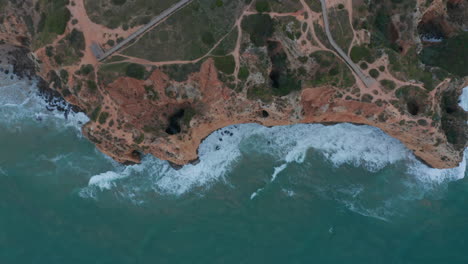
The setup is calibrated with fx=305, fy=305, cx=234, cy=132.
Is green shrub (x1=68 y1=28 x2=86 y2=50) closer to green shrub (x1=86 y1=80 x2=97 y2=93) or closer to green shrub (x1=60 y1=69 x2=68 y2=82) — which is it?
green shrub (x1=60 y1=69 x2=68 y2=82)

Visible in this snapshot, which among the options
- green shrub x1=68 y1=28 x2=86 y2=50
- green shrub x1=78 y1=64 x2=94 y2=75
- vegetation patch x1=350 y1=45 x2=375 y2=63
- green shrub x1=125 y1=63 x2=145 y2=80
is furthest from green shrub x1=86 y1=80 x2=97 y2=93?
vegetation patch x1=350 y1=45 x2=375 y2=63

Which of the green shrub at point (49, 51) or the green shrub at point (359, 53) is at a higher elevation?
the green shrub at point (49, 51)

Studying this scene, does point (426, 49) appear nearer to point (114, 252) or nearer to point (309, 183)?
point (309, 183)

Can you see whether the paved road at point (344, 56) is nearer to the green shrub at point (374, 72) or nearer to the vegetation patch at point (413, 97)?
the green shrub at point (374, 72)

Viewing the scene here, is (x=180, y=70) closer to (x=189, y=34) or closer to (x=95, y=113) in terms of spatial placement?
(x=189, y=34)

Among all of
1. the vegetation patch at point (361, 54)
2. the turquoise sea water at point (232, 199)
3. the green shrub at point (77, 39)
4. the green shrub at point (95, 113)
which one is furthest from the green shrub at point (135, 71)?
the vegetation patch at point (361, 54)

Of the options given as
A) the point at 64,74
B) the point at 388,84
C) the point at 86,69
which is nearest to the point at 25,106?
the point at 64,74
